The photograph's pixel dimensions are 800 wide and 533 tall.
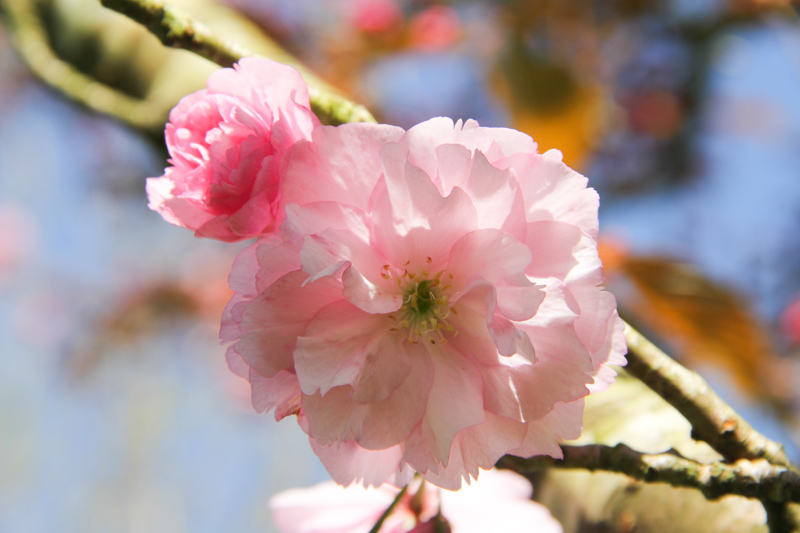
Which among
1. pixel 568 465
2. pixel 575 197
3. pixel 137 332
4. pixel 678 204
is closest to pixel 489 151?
pixel 575 197

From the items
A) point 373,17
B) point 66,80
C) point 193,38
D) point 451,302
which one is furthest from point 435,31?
point 451,302

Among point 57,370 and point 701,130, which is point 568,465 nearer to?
point 701,130

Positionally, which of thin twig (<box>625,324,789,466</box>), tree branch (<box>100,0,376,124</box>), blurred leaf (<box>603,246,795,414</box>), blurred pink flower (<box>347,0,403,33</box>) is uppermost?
blurred pink flower (<box>347,0,403,33</box>)

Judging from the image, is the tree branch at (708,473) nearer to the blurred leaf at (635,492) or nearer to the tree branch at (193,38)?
the blurred leaf at (635,492)

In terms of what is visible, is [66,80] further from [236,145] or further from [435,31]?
[435,31]

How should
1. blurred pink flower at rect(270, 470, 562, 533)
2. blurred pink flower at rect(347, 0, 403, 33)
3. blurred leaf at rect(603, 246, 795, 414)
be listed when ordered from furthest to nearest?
blurred pink flower at rect(347, 0, 403, 33) < blurred leaf at rect(603, 246, 795, 414) < blurred pink flower at rect(270, 470, 562, 533)

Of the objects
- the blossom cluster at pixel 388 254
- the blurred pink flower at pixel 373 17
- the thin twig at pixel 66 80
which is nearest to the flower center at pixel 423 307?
the blossom cluster at pixel 388 254

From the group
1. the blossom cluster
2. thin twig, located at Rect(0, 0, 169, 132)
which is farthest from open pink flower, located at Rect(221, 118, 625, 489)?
thin twig, located at Rect(0, 0, 169, 132)

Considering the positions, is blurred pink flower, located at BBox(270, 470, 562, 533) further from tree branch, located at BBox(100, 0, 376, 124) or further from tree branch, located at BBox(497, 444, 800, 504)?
tree branch, located at BBox(100, 0, 376, 124)
